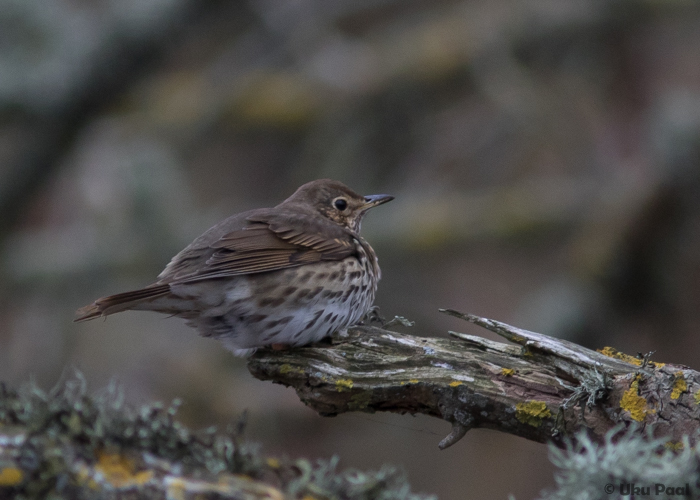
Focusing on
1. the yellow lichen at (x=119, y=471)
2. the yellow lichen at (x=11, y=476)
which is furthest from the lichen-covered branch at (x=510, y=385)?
the yellow lichen at (x=11, y=476)

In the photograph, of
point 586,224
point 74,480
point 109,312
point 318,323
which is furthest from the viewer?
point 586,224

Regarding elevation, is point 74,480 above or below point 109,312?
below

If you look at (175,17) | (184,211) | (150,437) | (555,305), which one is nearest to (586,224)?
(555,305)

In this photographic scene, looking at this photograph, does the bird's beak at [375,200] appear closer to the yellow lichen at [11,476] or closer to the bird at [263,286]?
the bird at [263,286]

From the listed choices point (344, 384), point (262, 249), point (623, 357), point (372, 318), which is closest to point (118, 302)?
point (262, 249)

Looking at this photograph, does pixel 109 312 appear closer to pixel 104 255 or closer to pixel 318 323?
pixel 318 323

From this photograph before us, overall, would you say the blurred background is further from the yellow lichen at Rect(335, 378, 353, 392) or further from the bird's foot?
the yellow lichen at Rect(335, 378, 353, 392)
